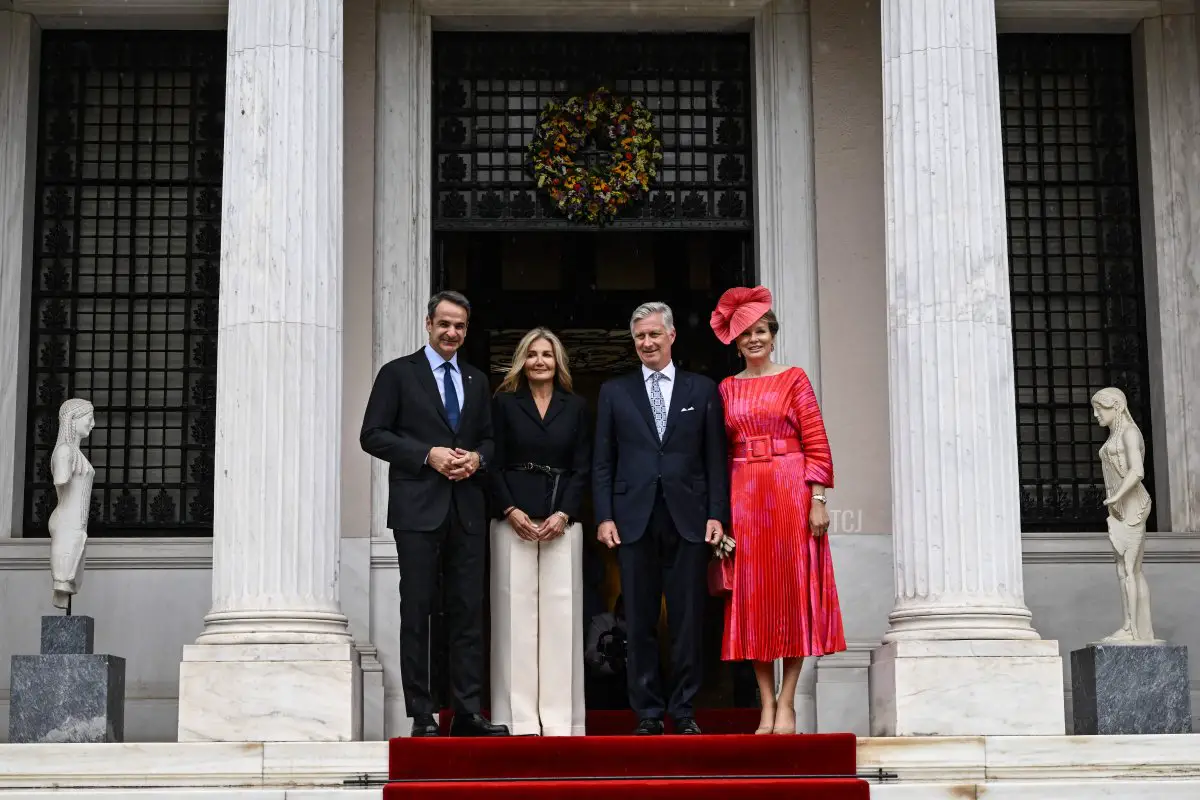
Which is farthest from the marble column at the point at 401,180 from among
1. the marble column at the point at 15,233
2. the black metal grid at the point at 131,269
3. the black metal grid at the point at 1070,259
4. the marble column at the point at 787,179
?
the black metal grid at the point at 1070,259

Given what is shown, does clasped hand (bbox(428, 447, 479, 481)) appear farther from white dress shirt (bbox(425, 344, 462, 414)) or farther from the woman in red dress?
the woman in red dress

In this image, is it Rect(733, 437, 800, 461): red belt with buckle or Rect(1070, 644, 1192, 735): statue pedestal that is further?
Rect(1070, 644, 1192, 735): statue pedestal

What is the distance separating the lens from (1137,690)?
1114cm

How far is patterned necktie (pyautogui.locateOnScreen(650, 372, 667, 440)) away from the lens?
35.8 feet

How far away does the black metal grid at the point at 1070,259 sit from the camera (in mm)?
14898

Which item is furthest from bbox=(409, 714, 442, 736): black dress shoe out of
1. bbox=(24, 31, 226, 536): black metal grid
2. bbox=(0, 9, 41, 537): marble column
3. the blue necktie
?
bbox=(0, 9, 41, 537): marble column

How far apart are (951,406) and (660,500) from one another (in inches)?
87.1

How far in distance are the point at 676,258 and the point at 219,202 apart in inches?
175

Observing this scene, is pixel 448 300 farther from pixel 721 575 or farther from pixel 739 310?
pixel 721 575

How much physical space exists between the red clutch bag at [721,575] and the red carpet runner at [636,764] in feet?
3.72

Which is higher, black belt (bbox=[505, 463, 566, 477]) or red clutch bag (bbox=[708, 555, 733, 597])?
black belt (bbox=[505, 463, 566, 477])

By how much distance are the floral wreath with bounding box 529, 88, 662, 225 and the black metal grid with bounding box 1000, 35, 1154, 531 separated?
3154 millimetres

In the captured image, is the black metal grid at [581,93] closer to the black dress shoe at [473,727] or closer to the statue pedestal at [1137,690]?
the statue pedestal at [1137,690]

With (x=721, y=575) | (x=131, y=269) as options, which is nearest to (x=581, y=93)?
(x=131, y=269)
